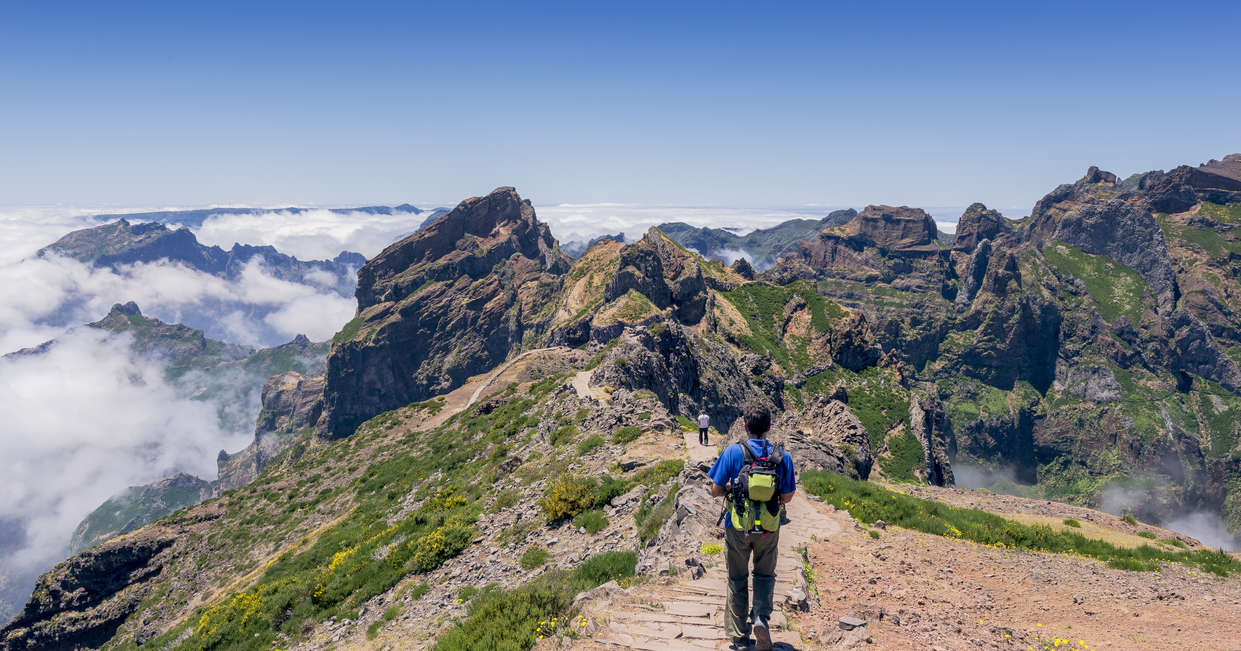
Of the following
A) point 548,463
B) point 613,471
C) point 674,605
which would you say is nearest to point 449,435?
point 548,463

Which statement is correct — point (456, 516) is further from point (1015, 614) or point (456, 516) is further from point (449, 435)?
point (449, 435)

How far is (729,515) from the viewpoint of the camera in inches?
392

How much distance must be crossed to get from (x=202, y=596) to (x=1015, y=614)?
56669 mm

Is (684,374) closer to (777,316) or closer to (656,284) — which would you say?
(656,284)

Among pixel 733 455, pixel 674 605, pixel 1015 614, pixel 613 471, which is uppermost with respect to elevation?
pixel 733 455

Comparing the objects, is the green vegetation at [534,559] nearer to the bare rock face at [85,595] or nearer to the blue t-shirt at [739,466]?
the blue t-shirt at [739,466]

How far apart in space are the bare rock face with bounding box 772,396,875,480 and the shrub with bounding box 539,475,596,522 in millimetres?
12345

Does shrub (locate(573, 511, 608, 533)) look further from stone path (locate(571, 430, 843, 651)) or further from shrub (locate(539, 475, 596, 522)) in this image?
stone path (locate(571, 430, 843, 651))

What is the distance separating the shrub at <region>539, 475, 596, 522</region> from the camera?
23.3m

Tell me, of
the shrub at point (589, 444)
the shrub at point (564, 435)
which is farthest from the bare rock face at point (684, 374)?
the shrub at point (589, 444)

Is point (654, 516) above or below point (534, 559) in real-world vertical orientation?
above

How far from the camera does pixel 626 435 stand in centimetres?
3284

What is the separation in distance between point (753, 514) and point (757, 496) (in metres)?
0.46

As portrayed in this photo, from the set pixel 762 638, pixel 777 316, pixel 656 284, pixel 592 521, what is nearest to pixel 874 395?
pixel 777 316
